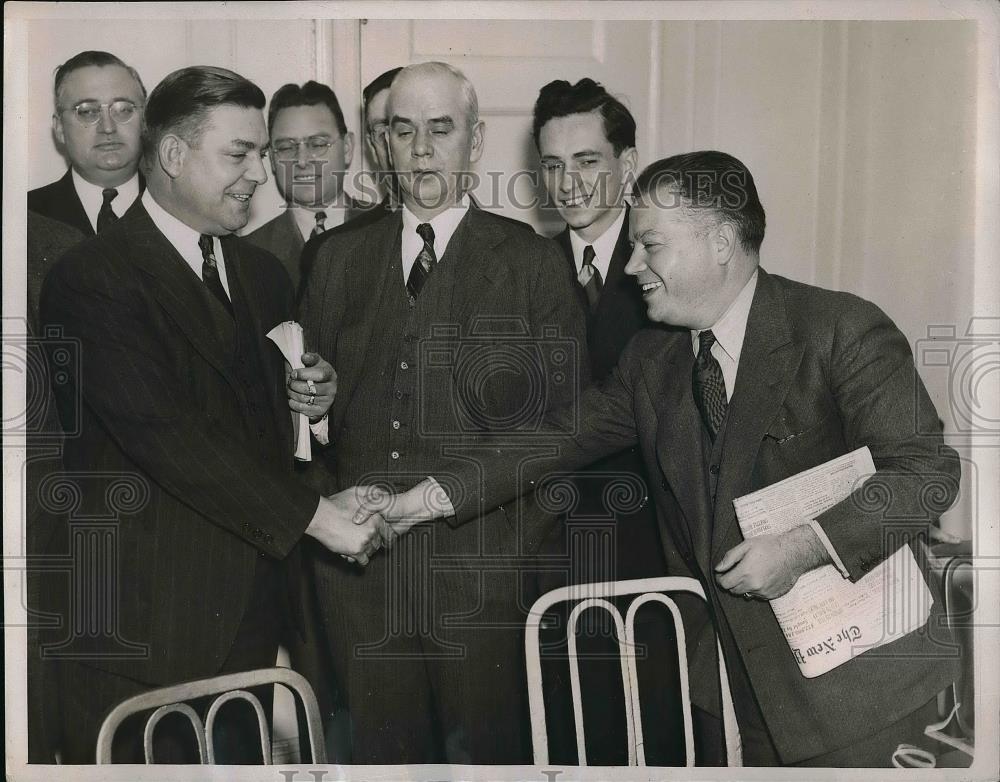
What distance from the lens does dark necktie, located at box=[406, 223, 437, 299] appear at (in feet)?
6.66

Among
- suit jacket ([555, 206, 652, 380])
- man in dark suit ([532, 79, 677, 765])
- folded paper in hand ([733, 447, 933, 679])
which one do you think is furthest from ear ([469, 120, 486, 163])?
folded paper in hand ([733, 447, 933, 679])

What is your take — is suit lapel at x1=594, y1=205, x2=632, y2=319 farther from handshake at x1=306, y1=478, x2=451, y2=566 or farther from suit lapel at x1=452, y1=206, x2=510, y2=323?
handshake at x1=306, y1=478, x2=451, y2=566

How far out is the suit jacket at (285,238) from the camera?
2043 millimetres

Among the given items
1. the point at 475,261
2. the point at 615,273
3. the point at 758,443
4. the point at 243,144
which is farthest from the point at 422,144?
the point at 758,443

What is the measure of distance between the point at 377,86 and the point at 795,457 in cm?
116

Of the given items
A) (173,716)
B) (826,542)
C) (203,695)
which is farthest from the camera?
(173,716)

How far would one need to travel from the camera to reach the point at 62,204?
205cm

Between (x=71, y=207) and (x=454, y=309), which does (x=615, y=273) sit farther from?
(x=71, y=207)

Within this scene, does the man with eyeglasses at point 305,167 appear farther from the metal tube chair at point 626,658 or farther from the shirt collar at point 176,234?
the metal tube chair at point 626,658

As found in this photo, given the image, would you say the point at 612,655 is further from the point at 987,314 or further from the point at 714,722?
the point at 987,314

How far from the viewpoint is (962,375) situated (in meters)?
2.03

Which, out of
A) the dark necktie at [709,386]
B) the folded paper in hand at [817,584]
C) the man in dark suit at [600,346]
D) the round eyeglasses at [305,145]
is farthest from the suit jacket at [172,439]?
the folded paper in hand at [817,584]

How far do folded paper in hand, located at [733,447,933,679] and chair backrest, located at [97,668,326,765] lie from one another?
0.94 metres

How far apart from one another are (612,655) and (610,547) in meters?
0.23
